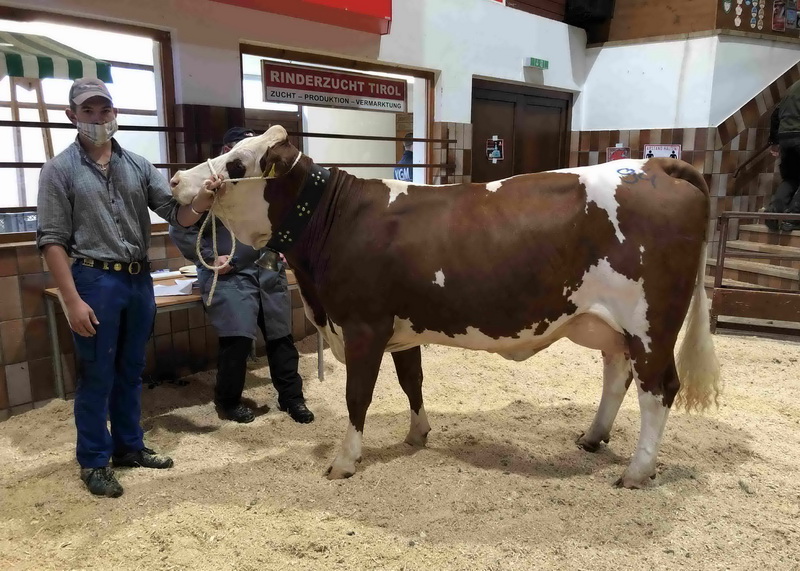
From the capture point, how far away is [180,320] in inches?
154

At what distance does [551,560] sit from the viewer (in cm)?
208

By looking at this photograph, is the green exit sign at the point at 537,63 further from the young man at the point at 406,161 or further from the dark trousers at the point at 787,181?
the dark trousers at the point at 787,181

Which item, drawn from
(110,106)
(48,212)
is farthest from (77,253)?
(110,106)

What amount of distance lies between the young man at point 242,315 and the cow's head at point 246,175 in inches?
25.9

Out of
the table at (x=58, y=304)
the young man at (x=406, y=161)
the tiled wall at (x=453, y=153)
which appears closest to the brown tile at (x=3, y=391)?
the table at (x=58, y=304)

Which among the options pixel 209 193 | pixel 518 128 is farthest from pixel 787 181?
pixel 209 193

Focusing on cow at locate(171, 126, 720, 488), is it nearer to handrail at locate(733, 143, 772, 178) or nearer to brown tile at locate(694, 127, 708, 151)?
brown tile at locate(694, 127, 708, 151)

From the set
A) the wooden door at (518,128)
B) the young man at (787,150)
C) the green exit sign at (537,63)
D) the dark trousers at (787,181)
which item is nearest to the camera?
the young man at (787,150)

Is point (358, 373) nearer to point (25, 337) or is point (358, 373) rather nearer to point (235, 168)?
point (235, 168)

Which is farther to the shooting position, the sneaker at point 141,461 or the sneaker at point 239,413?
Result: the sneaker at point 239,413

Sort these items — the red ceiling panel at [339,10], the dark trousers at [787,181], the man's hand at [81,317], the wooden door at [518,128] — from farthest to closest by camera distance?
the wooden door at [518,128]
the dark trousers at [787,181]
the red ceiling panel at [339,10]
the man's hand at [81,317]

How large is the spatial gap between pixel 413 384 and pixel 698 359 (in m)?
1.24

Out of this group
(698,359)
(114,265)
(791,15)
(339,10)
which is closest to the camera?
(114,265)

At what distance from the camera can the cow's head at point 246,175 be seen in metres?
2.41
